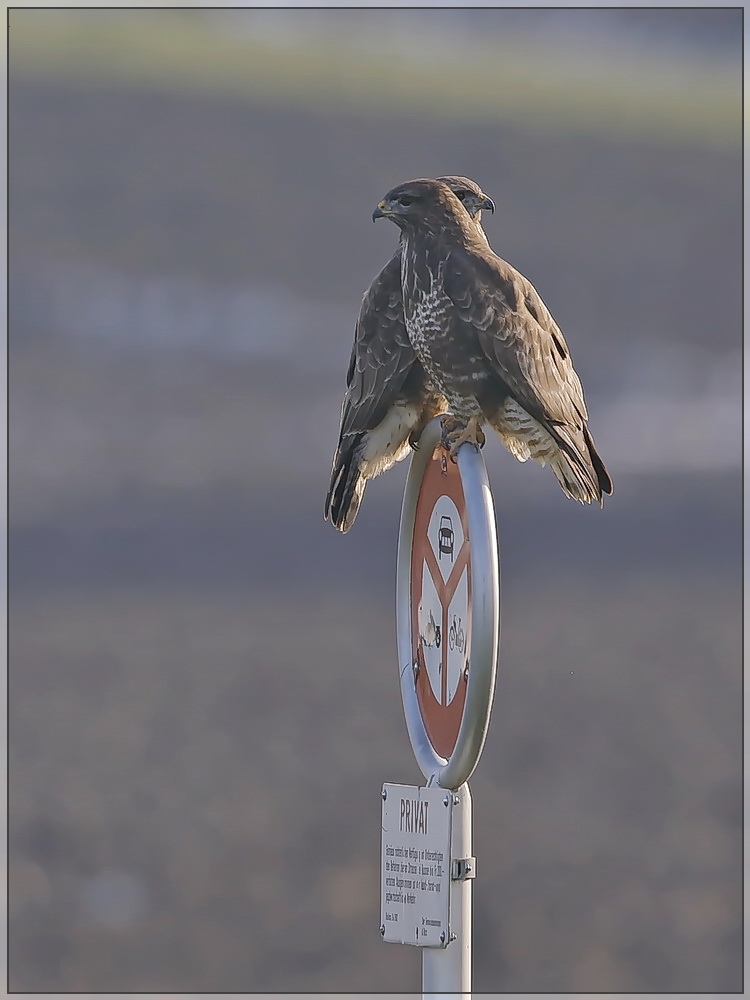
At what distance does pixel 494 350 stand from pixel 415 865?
3.03ft

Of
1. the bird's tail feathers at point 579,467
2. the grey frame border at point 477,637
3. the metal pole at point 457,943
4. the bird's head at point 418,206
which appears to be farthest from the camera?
the bird's head at point 418,206

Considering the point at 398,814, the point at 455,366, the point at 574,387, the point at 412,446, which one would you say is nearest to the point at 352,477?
the point at 412,446

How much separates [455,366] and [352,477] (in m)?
0.34

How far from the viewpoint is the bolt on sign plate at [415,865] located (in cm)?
148

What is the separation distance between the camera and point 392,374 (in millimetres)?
2188

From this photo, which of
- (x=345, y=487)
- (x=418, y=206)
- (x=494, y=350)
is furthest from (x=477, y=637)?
(x=418, y=206)

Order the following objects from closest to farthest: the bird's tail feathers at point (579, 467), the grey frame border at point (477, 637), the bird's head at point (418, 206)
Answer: the grey frame border at point (477, 637) → the bird's tail feathers at point (579, 467) → the bird's head at point (418, 206)

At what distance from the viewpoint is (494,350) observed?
200 cm

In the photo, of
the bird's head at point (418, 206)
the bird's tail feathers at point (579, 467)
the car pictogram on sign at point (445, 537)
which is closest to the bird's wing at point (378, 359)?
the bird's head at point (418, 206)

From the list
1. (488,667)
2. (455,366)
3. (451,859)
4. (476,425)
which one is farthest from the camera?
(455,366)

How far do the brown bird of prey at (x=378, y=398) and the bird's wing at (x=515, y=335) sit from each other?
18 cm

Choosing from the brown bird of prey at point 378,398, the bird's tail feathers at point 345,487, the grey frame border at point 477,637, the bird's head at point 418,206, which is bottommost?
the grey frame border at point 477,637

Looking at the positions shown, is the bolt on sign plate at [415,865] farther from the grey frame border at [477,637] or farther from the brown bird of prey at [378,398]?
the brown bird of prey at [378,398]

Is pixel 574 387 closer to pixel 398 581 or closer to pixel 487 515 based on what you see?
pixel 398 581
